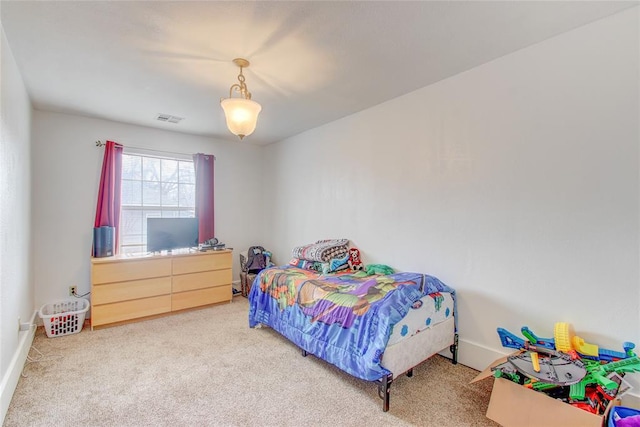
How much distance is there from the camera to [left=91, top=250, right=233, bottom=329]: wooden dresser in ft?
10.8

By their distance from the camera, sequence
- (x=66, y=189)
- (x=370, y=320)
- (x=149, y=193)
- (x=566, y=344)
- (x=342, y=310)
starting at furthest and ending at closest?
(x=149, y=193), (x=66, y=189), (x=342, y=310), (x=370, y=320), (x=566, y=344)

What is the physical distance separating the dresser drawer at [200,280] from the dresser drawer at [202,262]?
0.06 metres

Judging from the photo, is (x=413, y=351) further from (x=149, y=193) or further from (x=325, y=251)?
(x=149, y=193)

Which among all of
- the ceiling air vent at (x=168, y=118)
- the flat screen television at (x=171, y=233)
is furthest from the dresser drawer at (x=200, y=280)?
the ceiling air vent at (x=168, y=118)

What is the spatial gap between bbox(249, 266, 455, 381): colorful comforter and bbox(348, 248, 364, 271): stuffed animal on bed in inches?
9.9

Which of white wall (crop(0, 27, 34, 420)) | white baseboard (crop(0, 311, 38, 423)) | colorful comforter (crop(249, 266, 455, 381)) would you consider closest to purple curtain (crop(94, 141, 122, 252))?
white wall (crop(0, 27, 34, 420))

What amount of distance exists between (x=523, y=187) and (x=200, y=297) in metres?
3.75

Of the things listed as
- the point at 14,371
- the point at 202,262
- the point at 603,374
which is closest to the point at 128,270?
the point at 202,262

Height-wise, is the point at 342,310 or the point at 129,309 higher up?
the point at 342,310

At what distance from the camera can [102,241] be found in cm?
344

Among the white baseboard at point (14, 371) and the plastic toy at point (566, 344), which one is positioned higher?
the plastic toy at point (566, 344)

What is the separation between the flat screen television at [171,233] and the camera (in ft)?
12.5

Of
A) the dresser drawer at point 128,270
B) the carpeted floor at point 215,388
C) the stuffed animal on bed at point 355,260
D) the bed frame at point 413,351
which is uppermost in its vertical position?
the stuffed animal on bed at point 355,260

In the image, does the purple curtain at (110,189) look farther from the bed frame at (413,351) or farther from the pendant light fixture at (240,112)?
Result: the bed frame at (413,351)
